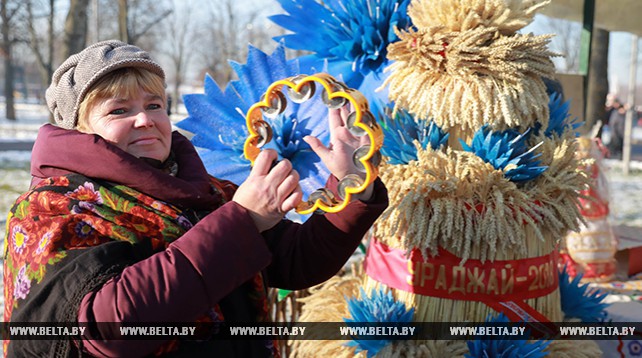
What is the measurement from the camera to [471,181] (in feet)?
4.79

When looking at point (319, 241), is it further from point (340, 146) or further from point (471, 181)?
point (471, 181)

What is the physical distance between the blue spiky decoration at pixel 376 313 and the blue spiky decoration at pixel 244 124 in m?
0.35

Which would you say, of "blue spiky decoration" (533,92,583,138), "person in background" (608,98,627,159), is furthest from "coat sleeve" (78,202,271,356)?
"person in background" (608,98,627,159)

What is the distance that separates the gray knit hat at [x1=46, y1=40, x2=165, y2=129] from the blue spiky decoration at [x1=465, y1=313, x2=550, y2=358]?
41.8 inches

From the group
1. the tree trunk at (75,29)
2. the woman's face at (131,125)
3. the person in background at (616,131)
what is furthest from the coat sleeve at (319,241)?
the person in background at (616,131)

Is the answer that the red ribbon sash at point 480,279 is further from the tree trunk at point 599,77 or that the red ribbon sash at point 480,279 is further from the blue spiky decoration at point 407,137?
the tree trunk at point 599,77

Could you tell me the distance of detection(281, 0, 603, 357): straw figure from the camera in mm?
1455

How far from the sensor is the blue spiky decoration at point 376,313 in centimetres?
149

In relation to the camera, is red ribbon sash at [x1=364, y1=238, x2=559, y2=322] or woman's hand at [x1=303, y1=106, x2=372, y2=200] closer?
woman's hand at [x1=303, y1=106, x2=372, y2=200]

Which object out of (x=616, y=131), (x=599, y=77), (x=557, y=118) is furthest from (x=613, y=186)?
(x=557, y=118)

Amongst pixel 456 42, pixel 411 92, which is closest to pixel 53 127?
pixel 411 92

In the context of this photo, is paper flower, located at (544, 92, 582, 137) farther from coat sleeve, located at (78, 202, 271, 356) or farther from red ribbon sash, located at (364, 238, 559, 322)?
coat sleeve, located at (78, 202, 271, 356)

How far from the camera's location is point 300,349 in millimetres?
1679

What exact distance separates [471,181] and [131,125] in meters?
0.86
